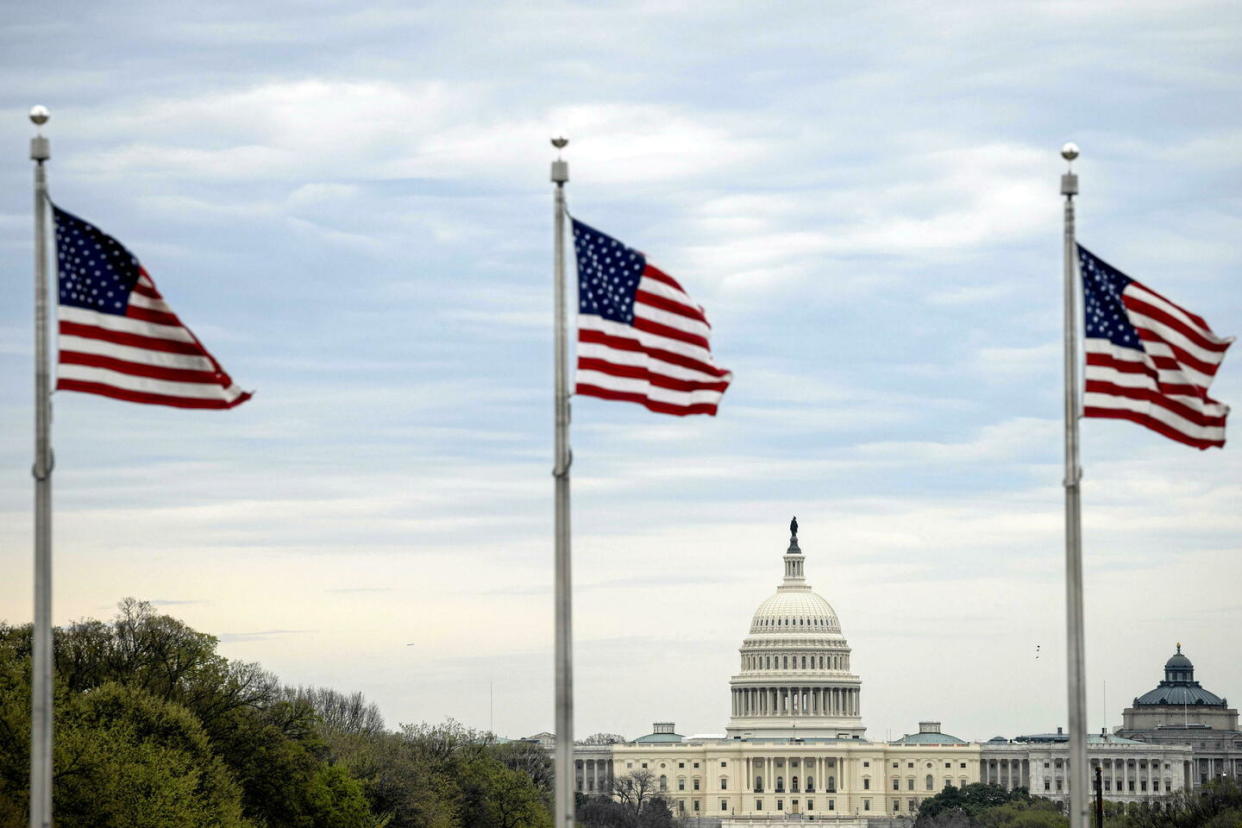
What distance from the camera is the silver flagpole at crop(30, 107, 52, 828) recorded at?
43875 mm

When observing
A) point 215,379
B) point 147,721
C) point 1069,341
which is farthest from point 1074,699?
point 147,721

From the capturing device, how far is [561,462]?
155 feet

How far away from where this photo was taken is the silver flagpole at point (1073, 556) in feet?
157

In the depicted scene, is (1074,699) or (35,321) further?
(1074,699)

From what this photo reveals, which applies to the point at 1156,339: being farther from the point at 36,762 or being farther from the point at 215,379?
the point at 36,762

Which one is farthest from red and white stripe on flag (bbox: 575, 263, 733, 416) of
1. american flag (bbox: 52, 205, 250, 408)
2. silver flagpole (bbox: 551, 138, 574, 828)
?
american flag (bbox: 52, 205, 250, 408)

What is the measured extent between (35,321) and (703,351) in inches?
439

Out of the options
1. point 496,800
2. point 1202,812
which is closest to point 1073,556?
point 1202,812

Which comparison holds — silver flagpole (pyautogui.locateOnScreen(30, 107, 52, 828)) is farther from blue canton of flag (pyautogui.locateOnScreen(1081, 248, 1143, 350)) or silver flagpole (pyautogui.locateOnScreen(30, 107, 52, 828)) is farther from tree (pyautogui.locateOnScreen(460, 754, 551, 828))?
tree (pyautogui.locateOnScreen(460, 754, 551, 828))

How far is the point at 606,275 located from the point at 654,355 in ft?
5.38

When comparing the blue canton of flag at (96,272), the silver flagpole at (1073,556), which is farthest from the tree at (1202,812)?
the blue canton of flag at (96,272)

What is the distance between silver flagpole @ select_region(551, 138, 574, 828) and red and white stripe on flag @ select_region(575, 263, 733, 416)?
1.99 meters

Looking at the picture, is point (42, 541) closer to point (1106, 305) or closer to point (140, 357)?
point (140, 357)

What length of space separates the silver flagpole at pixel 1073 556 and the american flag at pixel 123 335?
15063mm
